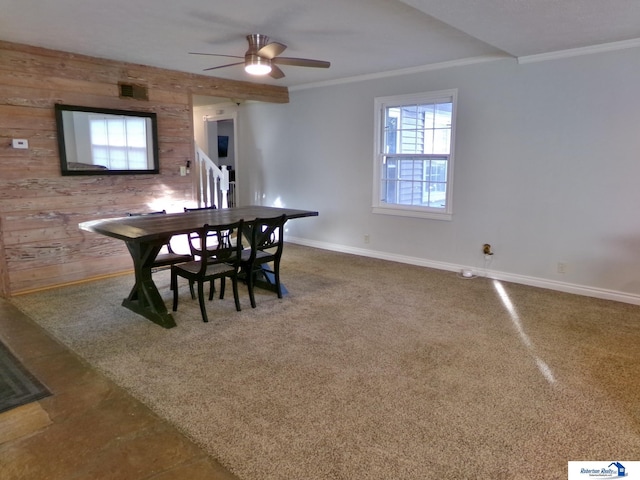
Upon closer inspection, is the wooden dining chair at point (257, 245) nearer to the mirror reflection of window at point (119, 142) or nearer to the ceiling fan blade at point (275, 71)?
the ceiling fan blade at point (275, 71)

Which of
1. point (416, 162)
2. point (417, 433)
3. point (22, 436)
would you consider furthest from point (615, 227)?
point (22, 436)

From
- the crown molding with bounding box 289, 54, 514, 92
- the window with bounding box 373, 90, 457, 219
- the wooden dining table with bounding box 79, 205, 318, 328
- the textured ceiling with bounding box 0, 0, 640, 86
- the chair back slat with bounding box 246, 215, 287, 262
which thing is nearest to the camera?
the textured ceiling with bounding box 0, 0, 640, 86

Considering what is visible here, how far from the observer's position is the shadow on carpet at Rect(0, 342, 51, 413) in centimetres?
235

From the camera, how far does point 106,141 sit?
4598 mm

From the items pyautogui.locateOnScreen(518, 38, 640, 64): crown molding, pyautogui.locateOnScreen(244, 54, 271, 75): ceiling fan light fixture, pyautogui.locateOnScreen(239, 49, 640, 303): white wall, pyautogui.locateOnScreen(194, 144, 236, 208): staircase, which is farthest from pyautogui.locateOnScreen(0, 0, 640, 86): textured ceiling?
pyautogui.locateOnScreen(194, 144, 236, 208): staircase

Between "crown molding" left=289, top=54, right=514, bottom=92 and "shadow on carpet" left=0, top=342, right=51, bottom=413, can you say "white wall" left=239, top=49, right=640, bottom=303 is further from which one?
"shadow on carpet" left=0, top=342, right=51, bottom=413

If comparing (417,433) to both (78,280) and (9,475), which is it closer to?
(9,475)

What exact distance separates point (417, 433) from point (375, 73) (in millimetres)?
4383

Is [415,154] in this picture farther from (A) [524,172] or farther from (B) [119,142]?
(B) [119,142]

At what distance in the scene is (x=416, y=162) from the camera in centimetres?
518

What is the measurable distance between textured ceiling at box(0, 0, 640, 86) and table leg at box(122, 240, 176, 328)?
1.74 m

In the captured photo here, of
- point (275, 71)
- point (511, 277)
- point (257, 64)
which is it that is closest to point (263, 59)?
point (257, 64)

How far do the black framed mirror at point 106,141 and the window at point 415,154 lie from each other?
274 cm

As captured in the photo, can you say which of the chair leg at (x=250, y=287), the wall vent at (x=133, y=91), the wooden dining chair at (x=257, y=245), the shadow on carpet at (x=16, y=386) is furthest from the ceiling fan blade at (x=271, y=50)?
the shadow on carpet at (x=16, y=386)
